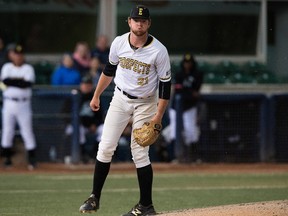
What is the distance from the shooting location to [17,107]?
1477 cm

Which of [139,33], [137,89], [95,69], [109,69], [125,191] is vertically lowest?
[125,191]

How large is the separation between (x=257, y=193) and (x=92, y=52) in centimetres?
637

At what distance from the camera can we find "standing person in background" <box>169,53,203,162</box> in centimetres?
1548

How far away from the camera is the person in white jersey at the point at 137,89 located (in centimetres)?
849

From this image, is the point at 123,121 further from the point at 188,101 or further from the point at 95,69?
the point at 95,69

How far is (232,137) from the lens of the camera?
15539 mm

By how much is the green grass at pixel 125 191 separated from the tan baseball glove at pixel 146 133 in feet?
3.60

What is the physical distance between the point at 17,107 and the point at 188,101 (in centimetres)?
302

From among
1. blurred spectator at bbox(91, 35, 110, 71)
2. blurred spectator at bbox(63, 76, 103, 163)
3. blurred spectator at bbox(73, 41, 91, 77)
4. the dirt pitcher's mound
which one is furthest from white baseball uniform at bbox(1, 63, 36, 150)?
the dirt pitcher's mound

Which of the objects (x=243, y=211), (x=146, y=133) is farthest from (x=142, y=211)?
(x=243, y=211)

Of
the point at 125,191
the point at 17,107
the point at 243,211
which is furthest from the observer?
the point at 17,107

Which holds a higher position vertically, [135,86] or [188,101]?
[135,86]

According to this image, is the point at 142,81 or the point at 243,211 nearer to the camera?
the point at 243,211

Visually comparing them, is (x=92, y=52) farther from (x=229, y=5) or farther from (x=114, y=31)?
(x=229, y=5)
